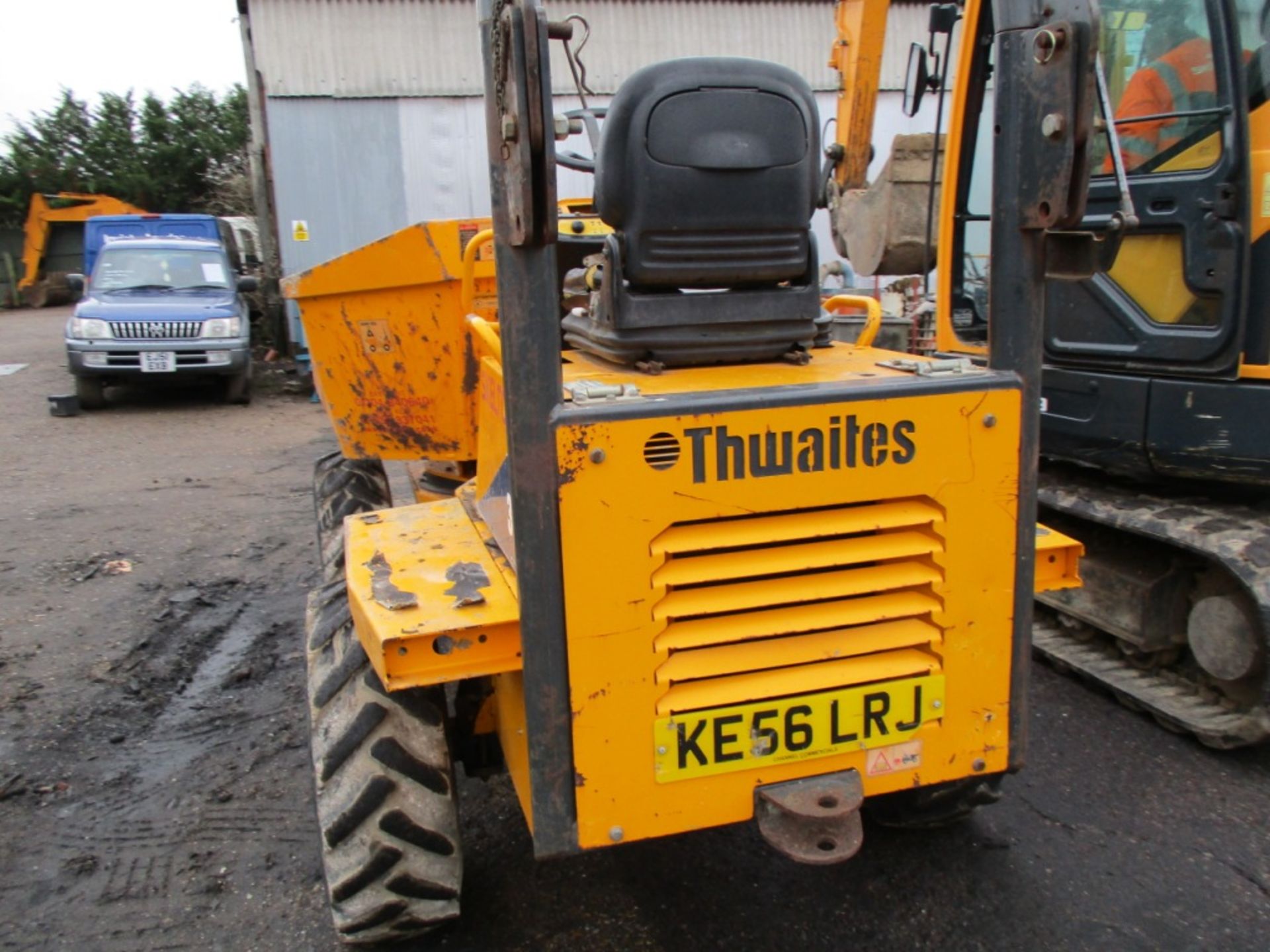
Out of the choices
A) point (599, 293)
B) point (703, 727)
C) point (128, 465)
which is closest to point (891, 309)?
point (599, 293)

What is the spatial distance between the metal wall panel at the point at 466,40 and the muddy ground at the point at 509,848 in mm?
10027

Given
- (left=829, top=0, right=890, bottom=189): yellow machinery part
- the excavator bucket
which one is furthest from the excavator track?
(left=829, top=0, right=890, bottom=189): yellow machinery part

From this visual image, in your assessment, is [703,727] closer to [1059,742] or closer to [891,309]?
[1059,742]

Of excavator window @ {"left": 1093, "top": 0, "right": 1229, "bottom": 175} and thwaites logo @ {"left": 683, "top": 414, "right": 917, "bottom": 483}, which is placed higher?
excavator window @ {"left": 1093, "top": 0, "right": 1229, "bottom": 175}

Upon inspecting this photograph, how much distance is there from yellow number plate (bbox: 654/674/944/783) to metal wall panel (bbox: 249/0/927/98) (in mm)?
12147

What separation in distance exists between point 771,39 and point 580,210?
10253 mm

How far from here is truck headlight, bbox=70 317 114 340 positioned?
36.3ft

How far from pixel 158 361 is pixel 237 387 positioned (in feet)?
2.94

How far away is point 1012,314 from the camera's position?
2256mm

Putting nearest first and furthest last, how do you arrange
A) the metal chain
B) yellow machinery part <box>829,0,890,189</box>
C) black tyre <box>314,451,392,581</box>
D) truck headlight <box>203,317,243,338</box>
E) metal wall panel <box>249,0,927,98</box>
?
1. the metal chain
2. black tyre <box>314,451,392,581</box>
3. yellow machinery part <box>829,0,890,189</box>
4. truck headlight <box>203,317,243,338</box>
5. metal wall panel <box>249,0,927,98</box>

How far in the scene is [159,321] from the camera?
37.1ft

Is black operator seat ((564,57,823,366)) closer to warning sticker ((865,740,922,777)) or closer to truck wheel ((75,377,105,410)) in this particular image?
warning sticker ((865,740,922,777))

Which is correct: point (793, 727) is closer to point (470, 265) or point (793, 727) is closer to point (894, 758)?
point (894, 758)

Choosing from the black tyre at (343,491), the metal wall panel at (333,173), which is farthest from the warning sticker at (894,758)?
the metal wall panel at (333,173)
